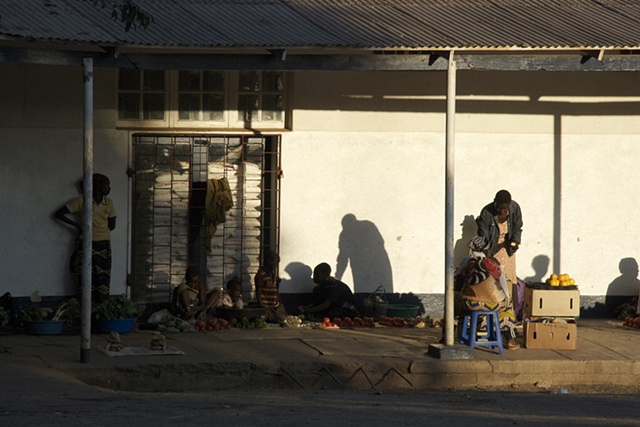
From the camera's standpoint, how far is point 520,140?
14.0 metres

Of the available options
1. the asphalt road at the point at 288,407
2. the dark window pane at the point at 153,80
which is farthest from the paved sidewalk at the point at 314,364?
the dark window pane at the point at 153,80

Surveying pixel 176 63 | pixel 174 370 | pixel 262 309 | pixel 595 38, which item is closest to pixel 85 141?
pixel 176 63

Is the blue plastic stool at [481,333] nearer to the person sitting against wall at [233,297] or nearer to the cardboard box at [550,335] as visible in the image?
the cardboard box at [550,335]

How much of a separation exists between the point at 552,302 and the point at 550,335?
1.34 feet

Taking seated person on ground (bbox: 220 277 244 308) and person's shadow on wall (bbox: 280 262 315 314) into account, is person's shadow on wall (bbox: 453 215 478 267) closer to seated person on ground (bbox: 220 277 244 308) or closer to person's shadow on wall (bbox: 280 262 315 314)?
person's shadow on wall (bbox: 280 262 315 314)

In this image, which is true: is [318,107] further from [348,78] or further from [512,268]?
[512,268]

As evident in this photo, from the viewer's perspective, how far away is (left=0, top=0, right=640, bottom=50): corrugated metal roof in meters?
10.4

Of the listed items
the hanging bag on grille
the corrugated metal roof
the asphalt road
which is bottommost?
the asphalt road

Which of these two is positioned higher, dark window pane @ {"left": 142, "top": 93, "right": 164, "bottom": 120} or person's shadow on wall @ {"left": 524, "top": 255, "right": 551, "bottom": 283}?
dark window pane @ {"left": 142, "top": 93, "right": 164, "bottom": 120}

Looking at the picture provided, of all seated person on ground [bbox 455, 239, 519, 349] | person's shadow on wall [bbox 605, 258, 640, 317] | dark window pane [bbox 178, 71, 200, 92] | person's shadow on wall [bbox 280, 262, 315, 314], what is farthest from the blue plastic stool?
dark window pane [bbox 178, 71, 200, 92]

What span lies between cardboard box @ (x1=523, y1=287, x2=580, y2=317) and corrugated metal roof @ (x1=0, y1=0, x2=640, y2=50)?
8.63 ft

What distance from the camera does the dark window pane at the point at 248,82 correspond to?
13.5 metres

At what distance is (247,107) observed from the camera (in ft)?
44.3

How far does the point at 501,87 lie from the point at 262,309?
393 cm
